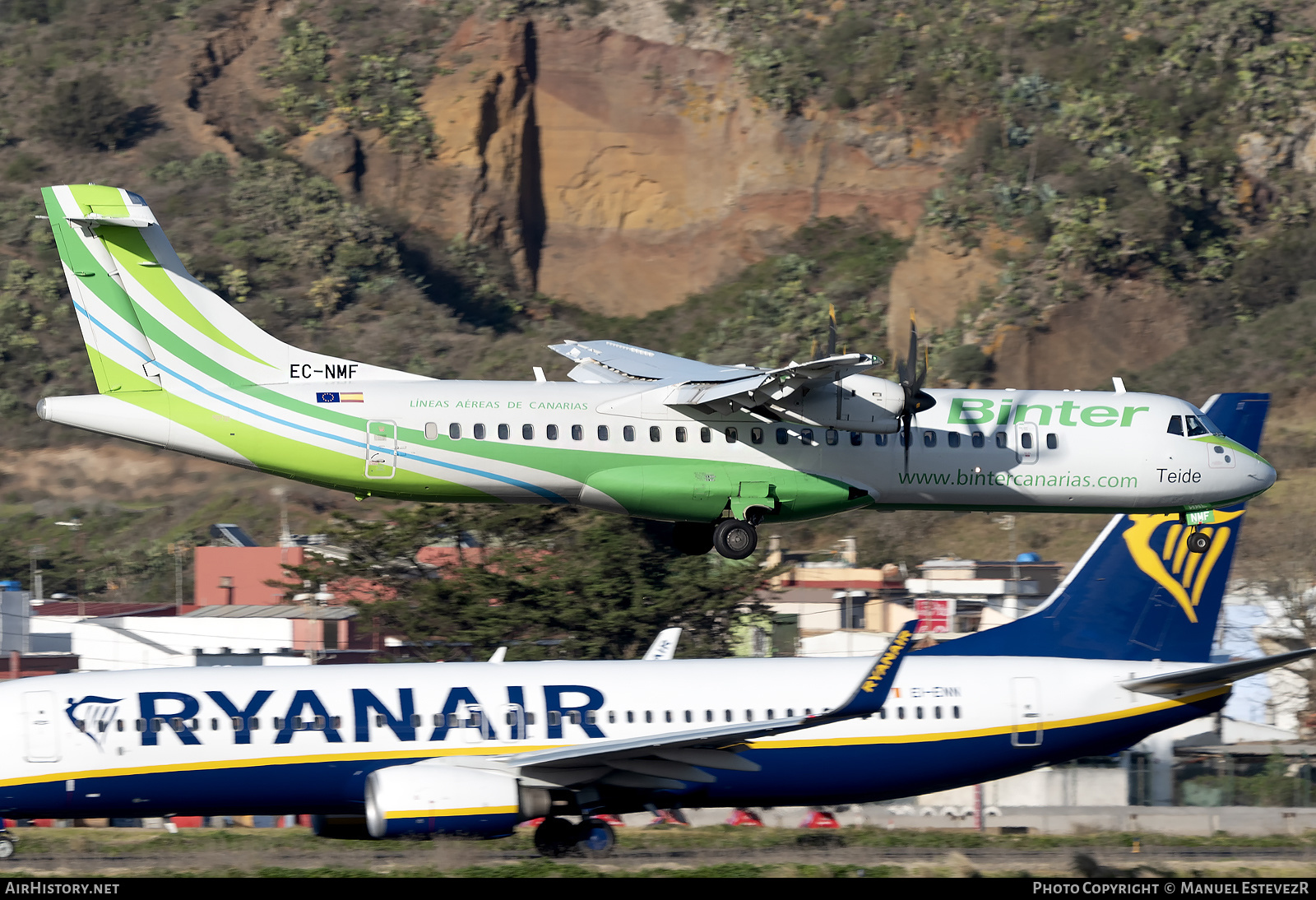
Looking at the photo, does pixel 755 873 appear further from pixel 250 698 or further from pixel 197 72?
pixel 197 72

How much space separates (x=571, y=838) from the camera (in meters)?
27.3

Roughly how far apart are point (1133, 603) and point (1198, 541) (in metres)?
2.32

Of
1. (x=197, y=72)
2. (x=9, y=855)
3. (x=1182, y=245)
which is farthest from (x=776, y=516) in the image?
(x=197, y=72)

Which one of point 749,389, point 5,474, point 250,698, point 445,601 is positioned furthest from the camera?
point 5,474

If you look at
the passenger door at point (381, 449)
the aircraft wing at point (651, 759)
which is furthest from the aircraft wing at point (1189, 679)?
the passenger door at point (381, 449)

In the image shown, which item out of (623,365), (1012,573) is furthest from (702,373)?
(1012,573)

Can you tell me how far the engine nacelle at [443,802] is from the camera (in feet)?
83.1

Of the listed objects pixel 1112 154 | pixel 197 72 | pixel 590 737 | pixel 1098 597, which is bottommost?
pixel 590 737

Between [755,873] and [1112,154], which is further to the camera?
[1112,154]

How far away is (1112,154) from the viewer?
315 ft

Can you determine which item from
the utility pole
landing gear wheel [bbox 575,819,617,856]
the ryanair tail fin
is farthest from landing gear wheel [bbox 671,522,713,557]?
the utility pole

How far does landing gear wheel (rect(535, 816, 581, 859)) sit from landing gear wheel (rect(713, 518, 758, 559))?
682 centimetres

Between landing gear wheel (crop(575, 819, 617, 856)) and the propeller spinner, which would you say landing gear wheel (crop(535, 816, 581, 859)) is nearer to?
landing gear wheel (crop(575, 819, 617, 856))

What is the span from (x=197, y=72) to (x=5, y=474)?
3587 cm
